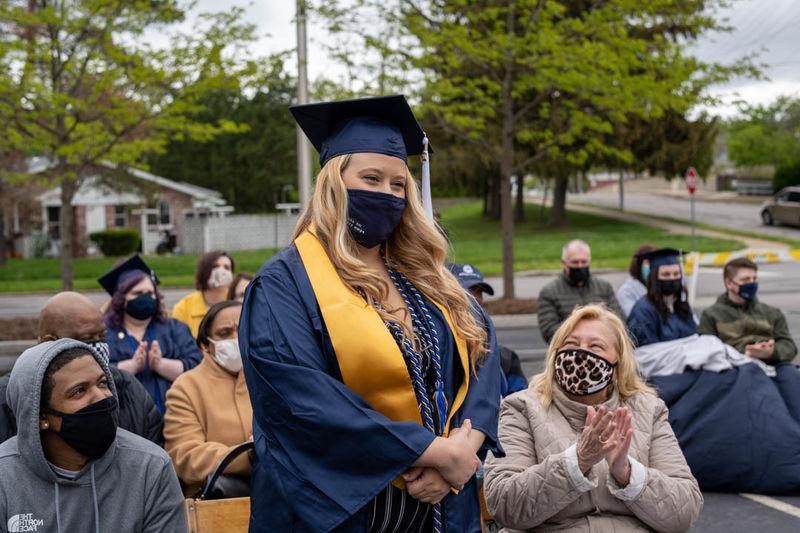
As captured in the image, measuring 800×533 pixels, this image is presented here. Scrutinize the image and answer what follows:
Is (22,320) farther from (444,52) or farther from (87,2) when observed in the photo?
(444,52)

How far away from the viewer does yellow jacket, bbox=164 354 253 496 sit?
4.22m

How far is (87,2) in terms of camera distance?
46.3ft

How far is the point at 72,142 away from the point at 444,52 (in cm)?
642

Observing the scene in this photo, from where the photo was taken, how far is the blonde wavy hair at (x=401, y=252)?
2.80 metres

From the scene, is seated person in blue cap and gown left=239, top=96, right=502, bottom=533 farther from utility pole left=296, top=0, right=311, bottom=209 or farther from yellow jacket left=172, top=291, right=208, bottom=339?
utility pole left=296, top=0, right=311, bottom=209

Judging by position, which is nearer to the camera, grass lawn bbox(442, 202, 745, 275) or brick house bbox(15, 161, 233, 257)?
grass lawn bbox(442, 202, 745, 275)

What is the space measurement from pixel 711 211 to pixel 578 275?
153 ft

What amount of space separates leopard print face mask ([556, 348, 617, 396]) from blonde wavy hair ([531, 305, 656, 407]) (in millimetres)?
78

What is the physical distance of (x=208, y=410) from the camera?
4.50 m

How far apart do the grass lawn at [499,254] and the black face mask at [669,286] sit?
15.0m

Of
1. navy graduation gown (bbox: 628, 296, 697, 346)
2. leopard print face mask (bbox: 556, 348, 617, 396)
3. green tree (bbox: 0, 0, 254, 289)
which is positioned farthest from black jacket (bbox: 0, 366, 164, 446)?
green tree (bbox: 0, 0, 254, 289)

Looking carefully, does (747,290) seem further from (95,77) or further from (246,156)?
(246,156)

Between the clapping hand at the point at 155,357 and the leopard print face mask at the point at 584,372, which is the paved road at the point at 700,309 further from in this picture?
the clapping hand at the point at 155,357

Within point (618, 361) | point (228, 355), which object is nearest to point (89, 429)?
point (228, 355)
